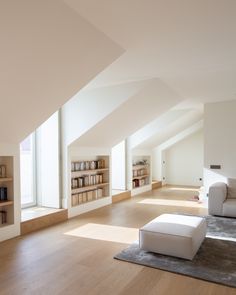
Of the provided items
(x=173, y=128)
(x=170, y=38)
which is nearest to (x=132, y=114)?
(x=170, y=38)

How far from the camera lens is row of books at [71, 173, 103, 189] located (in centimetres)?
568

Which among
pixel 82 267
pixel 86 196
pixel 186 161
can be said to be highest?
pixel 186 161

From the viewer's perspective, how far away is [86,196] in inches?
237

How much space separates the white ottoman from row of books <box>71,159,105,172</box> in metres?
2.67

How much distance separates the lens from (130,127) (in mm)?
6047

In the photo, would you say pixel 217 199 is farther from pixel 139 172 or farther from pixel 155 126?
pixel 139 172

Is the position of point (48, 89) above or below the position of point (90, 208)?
above

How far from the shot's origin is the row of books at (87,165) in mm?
5709

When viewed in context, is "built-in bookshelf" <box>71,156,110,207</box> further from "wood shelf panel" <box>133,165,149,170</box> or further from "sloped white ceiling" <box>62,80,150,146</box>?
"wood shelf panel" <box>133,165,149,170</box>

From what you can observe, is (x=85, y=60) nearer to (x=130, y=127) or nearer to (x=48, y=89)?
(x=48, y=89)

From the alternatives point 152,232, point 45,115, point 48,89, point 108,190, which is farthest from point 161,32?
point 108,190

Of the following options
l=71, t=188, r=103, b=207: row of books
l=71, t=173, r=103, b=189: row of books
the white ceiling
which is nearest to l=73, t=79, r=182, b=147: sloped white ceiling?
the white ceiling

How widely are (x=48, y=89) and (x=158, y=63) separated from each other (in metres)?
1.56

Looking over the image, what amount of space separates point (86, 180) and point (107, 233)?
1.97 metres
